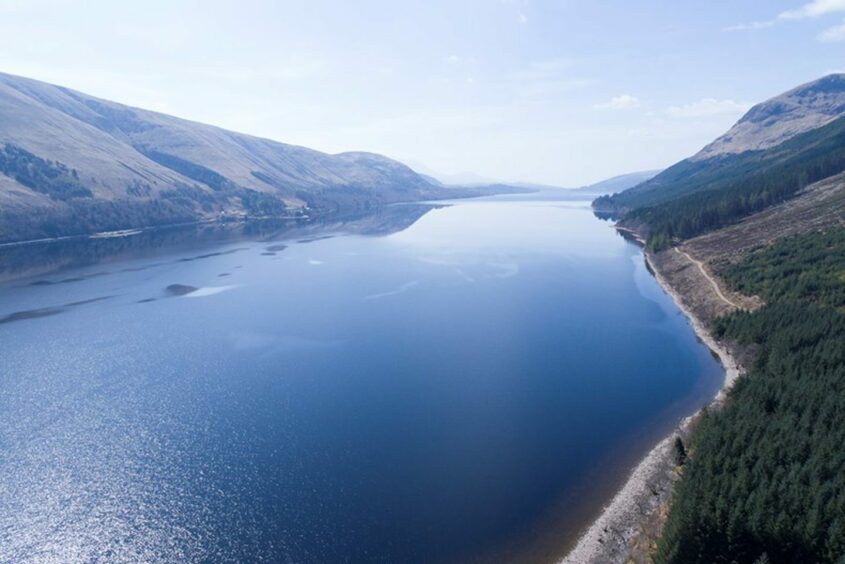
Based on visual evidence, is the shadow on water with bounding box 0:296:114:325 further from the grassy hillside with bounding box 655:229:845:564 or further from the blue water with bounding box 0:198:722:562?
the grassy hillside with bounding box 655:229:845:564

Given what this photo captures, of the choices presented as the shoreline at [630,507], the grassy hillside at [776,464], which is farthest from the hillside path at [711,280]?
the shoreline at [630,507]

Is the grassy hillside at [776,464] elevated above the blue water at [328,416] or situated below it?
above

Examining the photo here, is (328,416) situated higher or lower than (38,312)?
lower

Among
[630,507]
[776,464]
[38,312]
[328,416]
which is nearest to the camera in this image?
[776,464]

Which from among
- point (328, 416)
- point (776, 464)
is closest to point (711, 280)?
point (776, 464)

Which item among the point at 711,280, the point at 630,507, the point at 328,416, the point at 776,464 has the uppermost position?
the point at 711,280

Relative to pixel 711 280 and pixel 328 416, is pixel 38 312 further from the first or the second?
pixel 711 280

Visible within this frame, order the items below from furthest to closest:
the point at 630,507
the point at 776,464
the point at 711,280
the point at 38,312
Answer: the point at 38,312
the point at 711,280
the point at 630,507
the point at 776,464

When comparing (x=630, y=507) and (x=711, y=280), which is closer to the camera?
(x=630, y=507)

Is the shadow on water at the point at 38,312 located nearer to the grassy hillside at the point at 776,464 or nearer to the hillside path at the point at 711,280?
the grassy hillside at the point at 776,464

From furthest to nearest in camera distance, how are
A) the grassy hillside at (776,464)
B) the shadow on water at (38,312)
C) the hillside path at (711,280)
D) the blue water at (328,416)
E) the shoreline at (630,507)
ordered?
the shadow on water at (38,312) < the hillside path at (711,280) < the blue water at (328,416) < the shoreline at (630,507) < the grassy hillside at (776,464)

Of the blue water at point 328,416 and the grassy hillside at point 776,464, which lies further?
the blue water at point 328,416
